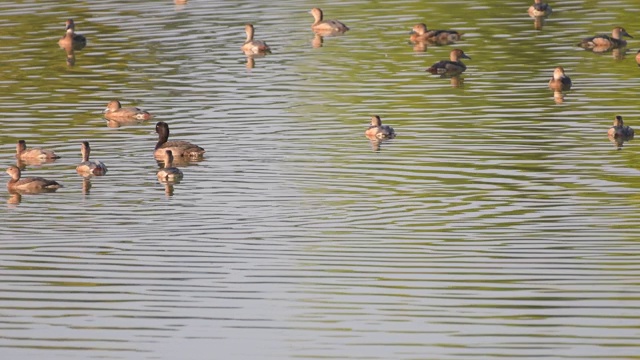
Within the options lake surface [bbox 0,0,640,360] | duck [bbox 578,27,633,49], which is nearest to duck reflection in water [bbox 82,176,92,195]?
lake surface [bbox 0,0,640,360]

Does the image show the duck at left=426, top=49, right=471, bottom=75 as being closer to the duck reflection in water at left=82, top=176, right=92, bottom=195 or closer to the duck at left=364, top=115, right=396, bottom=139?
the duck at left=364, top=115, right=396, bottom=139

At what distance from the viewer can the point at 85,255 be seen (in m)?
19.6

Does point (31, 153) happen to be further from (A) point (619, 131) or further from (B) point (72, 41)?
Result: (B) point (72, 41)

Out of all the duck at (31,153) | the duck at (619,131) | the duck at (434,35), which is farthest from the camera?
the duck at (434,35)

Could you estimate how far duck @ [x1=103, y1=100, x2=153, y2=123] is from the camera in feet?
102

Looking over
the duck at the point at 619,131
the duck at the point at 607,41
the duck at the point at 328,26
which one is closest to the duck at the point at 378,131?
the duck at the point at 619,131

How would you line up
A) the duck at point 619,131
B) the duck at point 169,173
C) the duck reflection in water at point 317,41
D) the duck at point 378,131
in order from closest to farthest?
1. the duck at point 169,173
2. the duck at point 619,131
3. the duck at point 378,131
4. the duck reflection in water at point 317,41

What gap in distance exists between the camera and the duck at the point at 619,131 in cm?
2681

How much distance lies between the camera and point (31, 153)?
87.1 ft

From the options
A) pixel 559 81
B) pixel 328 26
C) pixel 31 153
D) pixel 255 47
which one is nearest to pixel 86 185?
pixel 31 153

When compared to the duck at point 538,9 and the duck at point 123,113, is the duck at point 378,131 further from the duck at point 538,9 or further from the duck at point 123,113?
the duck at point 538,9

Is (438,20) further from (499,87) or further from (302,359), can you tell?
→ (302,359)

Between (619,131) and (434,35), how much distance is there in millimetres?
14520

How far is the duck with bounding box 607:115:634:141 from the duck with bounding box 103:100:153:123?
9.61 meters
